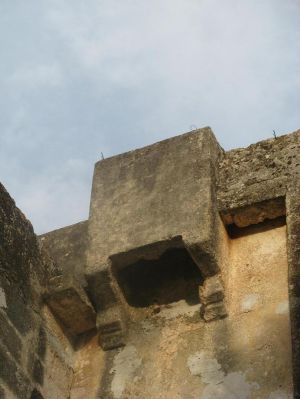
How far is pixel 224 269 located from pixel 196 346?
646mm

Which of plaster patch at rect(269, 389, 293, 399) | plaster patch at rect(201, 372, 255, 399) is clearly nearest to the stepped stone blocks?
plaster patch at rect(201, 372, 255, 399)

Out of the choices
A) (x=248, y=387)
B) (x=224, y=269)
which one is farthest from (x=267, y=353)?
(x=224, y=269)

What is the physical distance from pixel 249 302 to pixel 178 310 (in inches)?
24.2

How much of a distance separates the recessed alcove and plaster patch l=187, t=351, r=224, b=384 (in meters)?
0.69

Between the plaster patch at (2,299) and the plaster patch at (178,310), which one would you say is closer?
the plaster patch at (2,299)

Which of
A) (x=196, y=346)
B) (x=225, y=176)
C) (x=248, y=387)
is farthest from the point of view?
(x=225, y=176)

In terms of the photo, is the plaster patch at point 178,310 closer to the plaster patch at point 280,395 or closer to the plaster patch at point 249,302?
the plaster patch at point 249,302

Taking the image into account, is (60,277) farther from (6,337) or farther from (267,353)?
(267,353)

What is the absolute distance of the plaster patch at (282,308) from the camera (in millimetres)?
5383

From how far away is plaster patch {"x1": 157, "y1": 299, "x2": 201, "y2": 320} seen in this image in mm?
5867

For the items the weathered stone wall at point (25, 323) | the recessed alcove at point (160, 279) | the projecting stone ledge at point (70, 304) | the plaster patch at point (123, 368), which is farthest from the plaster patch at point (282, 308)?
the weathered stone wall at point (25, 323)

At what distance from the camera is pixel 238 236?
621cm

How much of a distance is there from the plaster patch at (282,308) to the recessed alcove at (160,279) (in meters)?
0.81

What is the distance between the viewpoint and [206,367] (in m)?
5.36
